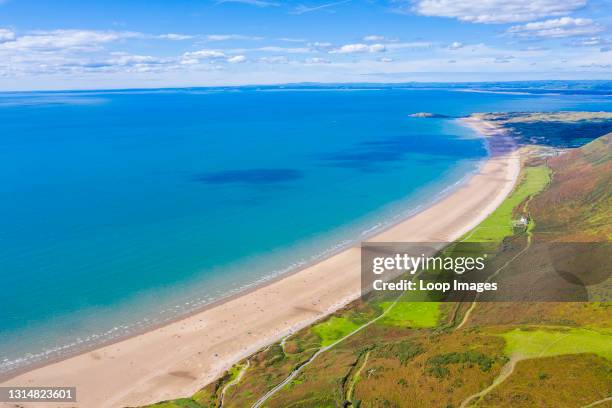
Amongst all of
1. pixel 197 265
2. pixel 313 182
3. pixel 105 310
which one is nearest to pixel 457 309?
pixel 197 265

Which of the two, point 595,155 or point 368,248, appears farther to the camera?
point 595,155

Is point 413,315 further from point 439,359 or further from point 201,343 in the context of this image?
point 201,343

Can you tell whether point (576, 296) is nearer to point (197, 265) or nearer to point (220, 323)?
point (220, 323)

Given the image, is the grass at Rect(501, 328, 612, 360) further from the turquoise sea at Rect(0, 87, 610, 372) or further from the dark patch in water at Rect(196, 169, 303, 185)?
the dark patch in water at Rect(196, 169, 303, 185)

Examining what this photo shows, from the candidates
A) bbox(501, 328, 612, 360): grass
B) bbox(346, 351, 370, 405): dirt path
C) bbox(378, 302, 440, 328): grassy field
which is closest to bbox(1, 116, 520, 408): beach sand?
bbox(378, 302, 440, 328): grassy field

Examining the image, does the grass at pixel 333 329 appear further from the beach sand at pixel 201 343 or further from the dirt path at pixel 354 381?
the dirt path at pixel 354 381

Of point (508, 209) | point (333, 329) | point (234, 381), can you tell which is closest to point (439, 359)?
point (333, 329)
